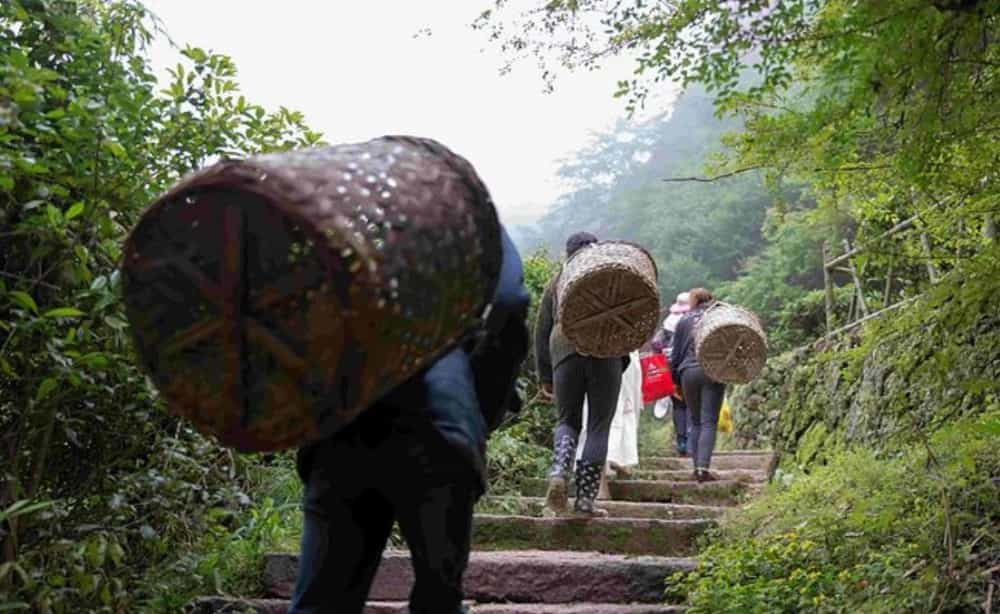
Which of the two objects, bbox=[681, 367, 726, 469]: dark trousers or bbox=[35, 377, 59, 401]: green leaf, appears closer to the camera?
bbox=[35, 377, 59, 401]: green leaf

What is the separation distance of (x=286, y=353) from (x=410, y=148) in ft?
1.84

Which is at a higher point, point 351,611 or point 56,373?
point 56,373

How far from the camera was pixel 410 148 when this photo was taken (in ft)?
6.88

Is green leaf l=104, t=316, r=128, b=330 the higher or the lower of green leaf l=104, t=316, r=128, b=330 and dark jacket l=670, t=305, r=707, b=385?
the higher

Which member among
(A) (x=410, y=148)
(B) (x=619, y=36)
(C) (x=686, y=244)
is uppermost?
(B) (x=619, y=36)

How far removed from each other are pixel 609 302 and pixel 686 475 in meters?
3.34

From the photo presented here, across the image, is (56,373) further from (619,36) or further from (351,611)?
(619,36)

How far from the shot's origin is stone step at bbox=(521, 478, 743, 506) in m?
7.02

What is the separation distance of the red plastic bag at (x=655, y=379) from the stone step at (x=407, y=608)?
4.70 metres

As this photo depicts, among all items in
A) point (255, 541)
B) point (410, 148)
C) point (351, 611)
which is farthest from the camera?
point (255, 541)

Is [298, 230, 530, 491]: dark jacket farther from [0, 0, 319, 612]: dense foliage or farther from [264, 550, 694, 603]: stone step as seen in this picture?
[264, 550, 694, 603]: stone step

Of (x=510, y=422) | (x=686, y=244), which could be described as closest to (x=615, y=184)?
(x=686, y=244)

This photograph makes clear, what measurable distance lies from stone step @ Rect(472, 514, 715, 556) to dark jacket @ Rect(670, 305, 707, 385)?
2.51 m

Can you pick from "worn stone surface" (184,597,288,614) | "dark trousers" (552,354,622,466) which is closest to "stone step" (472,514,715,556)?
"dark trousers" (552,354,622,466)
